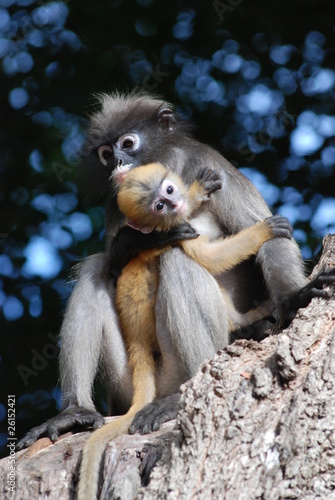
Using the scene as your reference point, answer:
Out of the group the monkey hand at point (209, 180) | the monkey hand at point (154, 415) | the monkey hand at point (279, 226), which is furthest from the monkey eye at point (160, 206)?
the monkey hand at point (154, 415)

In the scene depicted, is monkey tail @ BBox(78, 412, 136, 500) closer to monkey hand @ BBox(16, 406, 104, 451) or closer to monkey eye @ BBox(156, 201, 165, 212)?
monkey hand @ BBox(16, 406, 104, 451)

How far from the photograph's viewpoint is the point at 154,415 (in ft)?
20.2

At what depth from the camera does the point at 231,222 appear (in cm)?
731

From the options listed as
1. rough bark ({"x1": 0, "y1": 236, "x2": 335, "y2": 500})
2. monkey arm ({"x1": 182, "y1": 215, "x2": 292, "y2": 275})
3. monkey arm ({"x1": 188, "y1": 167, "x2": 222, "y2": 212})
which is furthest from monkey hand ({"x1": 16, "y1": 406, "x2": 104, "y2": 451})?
monkey arm ({"x1": 188, "y1": 167, "x2": 222, "y2": 212})

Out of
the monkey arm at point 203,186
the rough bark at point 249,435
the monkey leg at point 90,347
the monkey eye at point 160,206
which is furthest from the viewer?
the monkey arm at point 203,186

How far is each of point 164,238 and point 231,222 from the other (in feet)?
2.36

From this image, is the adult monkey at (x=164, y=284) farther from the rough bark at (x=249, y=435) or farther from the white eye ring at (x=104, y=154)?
the rough bark at (x=249, y=435)

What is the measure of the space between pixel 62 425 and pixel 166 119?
10.9 ft

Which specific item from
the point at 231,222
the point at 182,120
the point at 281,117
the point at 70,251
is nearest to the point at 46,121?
the point at 70,251

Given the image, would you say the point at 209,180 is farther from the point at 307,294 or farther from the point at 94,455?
the point at 94,455

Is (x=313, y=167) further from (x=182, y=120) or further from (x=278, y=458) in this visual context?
(x=278, y=458)

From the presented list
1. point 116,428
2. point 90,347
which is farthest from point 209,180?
point 116,428

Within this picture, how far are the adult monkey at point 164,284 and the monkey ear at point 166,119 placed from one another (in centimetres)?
1

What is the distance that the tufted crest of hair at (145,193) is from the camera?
272 inches
